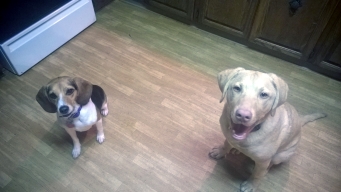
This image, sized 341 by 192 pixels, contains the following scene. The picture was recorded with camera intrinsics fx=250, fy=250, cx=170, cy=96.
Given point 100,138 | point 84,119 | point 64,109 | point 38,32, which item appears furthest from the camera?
point 38,32

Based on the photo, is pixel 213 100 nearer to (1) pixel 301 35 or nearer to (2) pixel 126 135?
(2) pixel 126 135

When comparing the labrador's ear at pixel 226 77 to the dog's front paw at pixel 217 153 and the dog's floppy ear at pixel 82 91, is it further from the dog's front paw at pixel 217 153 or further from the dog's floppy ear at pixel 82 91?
the dog's floppy ear at pixel 82 91

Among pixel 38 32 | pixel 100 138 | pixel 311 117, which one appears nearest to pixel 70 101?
pixel 100 138

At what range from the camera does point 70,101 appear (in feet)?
5.82

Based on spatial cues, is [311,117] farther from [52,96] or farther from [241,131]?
[52,96]

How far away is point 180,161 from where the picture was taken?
2.18 m

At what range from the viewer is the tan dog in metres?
1.37

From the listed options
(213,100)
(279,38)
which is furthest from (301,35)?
(213,100)

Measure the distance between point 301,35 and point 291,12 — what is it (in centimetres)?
28

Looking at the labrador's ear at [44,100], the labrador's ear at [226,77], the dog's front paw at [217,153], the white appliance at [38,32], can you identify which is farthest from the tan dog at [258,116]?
the white appliance at [38,32]

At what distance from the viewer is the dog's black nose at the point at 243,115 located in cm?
132

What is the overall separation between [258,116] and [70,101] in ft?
4.13

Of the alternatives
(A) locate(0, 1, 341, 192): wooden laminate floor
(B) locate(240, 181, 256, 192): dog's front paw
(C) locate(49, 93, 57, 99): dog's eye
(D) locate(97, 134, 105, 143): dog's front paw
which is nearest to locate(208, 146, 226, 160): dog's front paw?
(A) locate(0, 1, 341, 192): wooden laminate floor

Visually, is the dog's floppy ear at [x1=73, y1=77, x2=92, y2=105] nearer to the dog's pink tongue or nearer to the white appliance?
the dog's pink tongue
